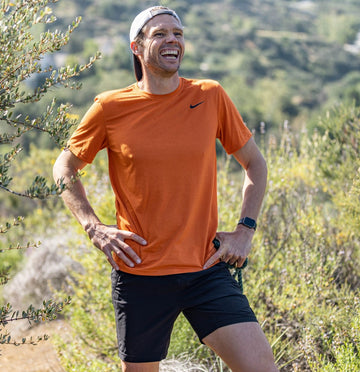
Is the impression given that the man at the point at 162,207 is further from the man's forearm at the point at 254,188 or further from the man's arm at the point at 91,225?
the man's forearm at the point at 254,188

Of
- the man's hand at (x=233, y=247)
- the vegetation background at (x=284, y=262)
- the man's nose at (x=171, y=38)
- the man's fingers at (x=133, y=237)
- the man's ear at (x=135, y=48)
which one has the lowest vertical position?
the vegetation background at (x=284, y=262)

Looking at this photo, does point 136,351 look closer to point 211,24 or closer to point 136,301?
point 136,301

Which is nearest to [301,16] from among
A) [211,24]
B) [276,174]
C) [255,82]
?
[211,24]

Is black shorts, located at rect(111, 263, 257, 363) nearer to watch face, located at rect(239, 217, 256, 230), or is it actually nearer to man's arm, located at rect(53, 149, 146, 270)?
man's arm, located at rect(53, 149, 146, 270)

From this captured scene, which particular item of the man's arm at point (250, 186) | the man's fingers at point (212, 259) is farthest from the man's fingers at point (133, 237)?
the man's arm at point (250, 186)

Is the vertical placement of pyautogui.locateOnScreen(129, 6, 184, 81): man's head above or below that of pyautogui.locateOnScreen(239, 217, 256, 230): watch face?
above

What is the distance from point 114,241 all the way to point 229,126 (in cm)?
74

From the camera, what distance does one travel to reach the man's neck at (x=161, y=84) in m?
2.60

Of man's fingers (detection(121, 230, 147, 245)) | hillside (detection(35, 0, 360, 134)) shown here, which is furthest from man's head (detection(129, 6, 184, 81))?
hillside (detection(35, 0, 360, 134))

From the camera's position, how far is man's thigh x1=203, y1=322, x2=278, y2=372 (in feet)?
7.34

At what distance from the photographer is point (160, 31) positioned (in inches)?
102

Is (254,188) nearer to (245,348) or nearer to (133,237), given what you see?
(133,237)

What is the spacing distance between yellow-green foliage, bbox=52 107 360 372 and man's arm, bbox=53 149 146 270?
1.23m

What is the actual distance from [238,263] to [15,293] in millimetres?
3721
